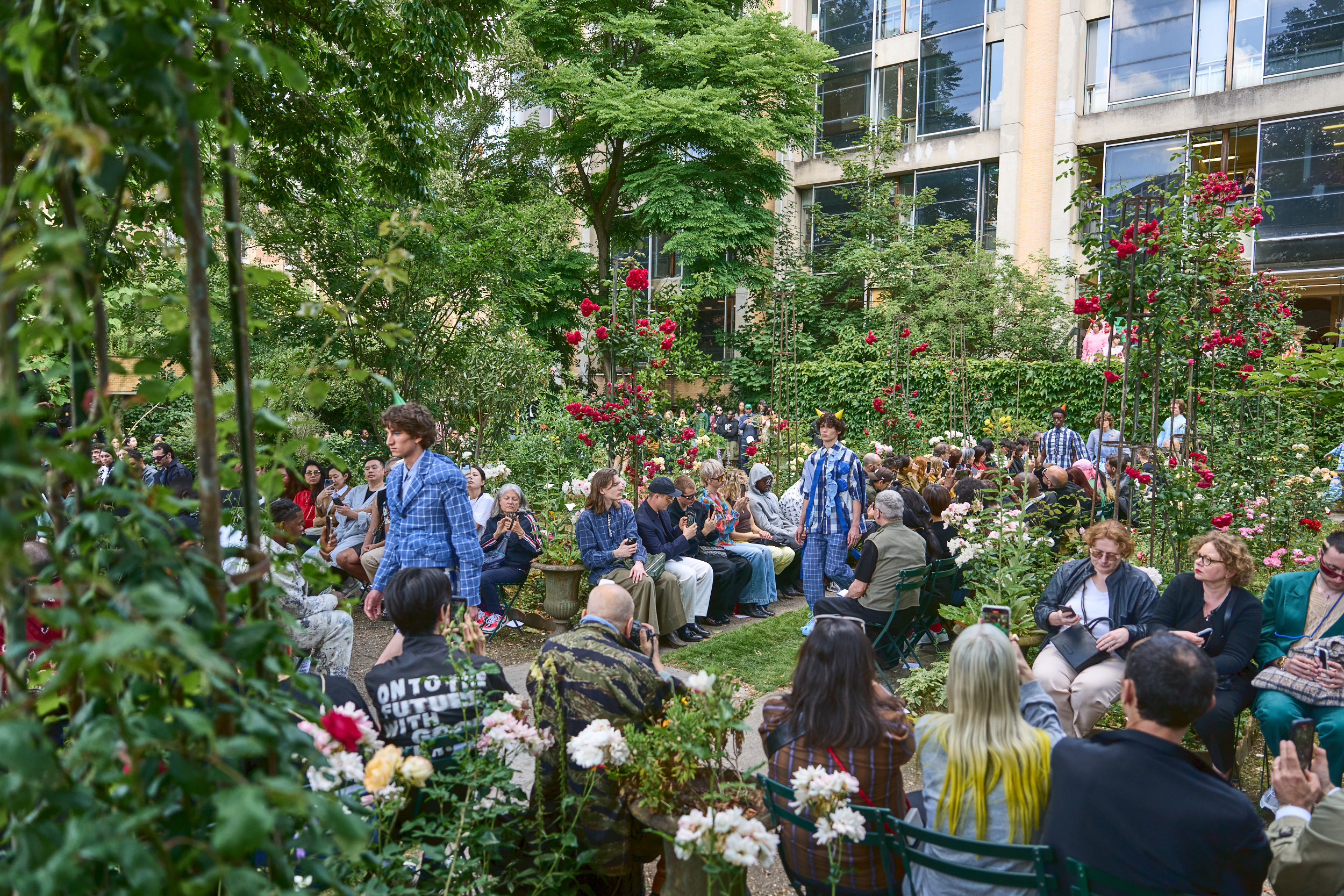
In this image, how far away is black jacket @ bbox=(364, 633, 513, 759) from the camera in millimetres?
2805

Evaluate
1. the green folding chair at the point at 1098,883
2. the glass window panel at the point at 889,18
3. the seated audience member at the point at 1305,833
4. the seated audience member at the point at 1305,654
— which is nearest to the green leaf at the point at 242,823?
the green folding chair at the point at 1098,883

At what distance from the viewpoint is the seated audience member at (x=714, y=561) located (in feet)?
24.0

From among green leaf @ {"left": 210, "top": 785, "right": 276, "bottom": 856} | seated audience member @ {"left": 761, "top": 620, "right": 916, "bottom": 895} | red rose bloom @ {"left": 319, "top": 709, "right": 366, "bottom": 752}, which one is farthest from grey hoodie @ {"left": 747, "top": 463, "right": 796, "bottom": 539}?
green leaf @ {"left": 210, "top": 785, "right": 276, "bottom": 856}

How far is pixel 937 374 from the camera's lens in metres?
18.0

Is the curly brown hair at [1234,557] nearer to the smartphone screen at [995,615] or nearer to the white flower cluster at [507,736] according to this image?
the smartphone screen at [995,615]

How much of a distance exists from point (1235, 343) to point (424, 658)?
6470mm

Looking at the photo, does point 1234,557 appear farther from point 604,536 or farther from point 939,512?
point 604,536

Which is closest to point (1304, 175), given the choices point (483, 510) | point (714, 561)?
point (714, 561)

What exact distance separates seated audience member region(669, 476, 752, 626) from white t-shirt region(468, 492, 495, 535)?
1.59m

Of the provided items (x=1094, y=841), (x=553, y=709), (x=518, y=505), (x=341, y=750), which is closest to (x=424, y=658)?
(x=553, y=709)

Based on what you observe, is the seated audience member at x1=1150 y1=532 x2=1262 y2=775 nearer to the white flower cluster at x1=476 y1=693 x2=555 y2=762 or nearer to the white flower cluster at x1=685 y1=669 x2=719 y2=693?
the white flower cluster at x1=685 y1=669 x2=719 y2=693

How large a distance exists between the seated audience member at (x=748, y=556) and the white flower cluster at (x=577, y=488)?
1.18 meters

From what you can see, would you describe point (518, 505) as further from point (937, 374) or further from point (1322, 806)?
point (937, 374)

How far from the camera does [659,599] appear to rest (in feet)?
22.2
